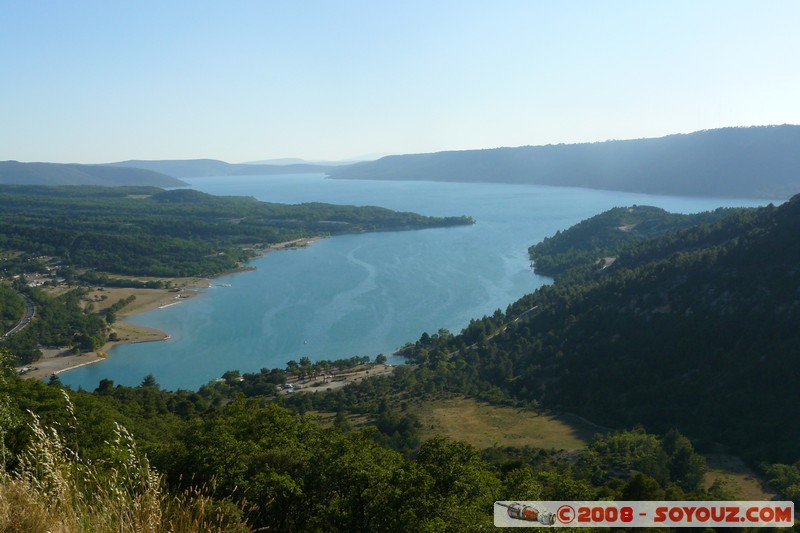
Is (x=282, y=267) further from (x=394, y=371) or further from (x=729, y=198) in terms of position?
(x=729, y=198)

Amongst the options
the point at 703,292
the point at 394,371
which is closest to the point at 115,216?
the point at 394,371

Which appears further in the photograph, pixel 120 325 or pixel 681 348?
pixel 120 325

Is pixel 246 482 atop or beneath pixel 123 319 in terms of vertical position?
atop

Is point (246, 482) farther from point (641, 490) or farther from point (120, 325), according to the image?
point (120, 325)

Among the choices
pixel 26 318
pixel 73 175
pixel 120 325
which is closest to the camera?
pixel 26 318

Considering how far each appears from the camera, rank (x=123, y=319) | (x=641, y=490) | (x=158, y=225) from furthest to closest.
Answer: (x=158, y=225)
(x=123, y=319)
(x=641, y=490)

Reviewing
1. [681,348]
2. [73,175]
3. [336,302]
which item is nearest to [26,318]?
[336,302]

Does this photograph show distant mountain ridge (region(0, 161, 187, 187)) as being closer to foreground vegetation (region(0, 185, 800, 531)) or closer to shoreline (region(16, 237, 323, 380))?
shoreline (region(16, 237, 323, 380))
